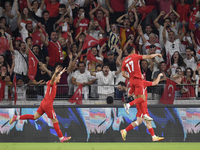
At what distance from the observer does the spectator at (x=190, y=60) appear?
10.6m

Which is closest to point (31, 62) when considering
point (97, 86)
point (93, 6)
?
point (97, 86)

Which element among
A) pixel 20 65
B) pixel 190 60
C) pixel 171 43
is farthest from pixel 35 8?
pixel 190 60

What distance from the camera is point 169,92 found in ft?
29.5

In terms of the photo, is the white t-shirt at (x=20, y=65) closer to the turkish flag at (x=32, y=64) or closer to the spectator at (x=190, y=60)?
the turkish flag at (x=32, y=64)

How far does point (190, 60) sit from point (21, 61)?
18.7 ft

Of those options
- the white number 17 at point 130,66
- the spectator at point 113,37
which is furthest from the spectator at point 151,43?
the white number 17 at point 130,66

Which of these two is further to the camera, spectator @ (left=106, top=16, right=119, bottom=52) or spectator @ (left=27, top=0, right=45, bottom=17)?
spectator @ (left=27, top=0, right=45, bottom=17)

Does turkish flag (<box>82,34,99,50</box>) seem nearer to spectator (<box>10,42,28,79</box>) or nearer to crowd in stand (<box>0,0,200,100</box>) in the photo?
crowd in stand (<box>0,0,200,100</box>)

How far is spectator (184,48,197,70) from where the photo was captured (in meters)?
10.6

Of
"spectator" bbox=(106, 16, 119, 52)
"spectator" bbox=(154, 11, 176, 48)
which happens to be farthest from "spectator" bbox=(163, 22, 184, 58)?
"spectator" bbox=(106, 16, 119, 52)

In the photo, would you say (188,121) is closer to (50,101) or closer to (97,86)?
(97,86)

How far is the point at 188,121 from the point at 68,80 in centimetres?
389

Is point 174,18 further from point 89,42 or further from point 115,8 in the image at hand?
point 89,42

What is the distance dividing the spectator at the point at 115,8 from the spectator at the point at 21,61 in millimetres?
3542
